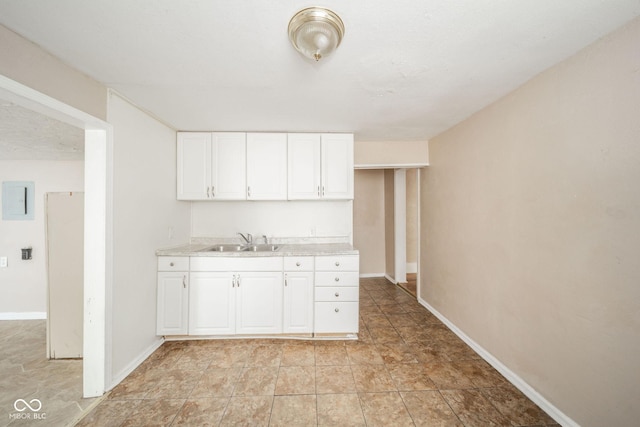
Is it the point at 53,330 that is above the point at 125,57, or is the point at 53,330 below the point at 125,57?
below

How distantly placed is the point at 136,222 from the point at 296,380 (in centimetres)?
194

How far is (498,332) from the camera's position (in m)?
1.96

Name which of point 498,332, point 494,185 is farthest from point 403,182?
point 498,332

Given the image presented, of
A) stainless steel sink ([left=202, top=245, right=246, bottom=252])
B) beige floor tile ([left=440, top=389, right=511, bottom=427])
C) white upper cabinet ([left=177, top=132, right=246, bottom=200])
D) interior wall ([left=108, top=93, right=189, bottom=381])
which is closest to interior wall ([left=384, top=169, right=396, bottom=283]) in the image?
beige floor tile ([left=440, top=389, right=511, bottom=427])

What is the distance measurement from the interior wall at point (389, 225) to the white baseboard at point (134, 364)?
3.68 metres

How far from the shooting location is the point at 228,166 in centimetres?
272

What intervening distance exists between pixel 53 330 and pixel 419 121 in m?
4.11

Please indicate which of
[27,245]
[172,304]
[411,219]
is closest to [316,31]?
[172,304]

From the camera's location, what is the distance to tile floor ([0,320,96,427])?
5.07 feet

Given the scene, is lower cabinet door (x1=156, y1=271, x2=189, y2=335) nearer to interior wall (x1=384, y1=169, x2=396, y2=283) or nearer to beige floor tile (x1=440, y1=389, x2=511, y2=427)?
beige floor tile (x1=440, y1=389, x2=511, y2=427)

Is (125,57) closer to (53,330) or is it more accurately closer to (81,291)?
(81,291)

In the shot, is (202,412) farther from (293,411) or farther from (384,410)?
(384,410)

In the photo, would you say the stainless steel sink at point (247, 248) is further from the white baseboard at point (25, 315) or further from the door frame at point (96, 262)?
the white baseboard at point (25, 315)

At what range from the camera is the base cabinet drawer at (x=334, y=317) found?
2.44 m
